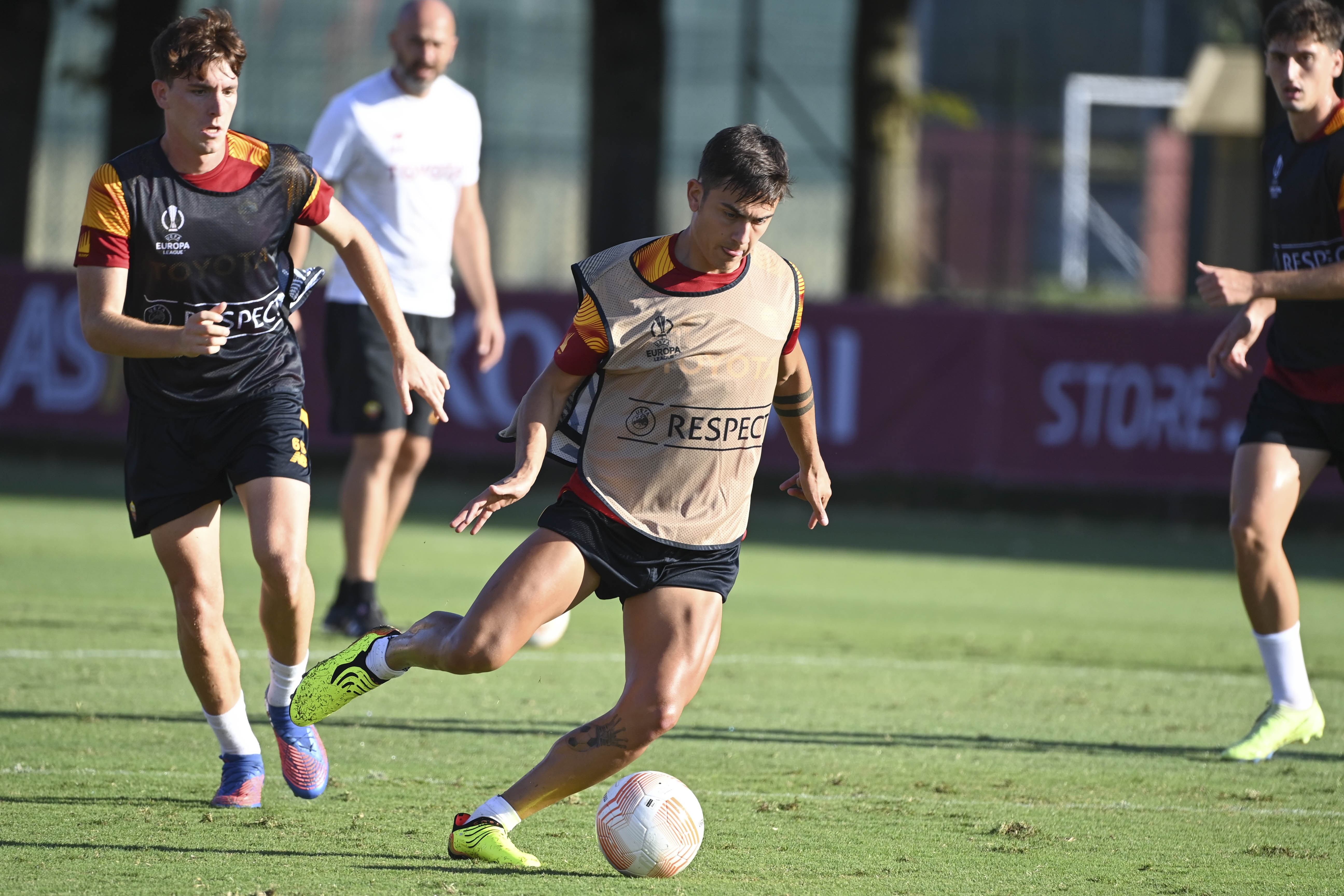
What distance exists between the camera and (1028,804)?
5.27 metres

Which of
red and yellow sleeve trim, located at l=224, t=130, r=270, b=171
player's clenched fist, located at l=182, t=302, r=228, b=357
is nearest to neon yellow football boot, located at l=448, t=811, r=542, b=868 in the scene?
player's clenched fist, located at l=182, t=302, r=228, b=357

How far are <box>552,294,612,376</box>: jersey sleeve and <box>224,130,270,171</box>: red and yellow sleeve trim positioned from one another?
116cm

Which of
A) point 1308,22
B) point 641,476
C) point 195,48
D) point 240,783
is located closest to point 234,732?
point 240,783

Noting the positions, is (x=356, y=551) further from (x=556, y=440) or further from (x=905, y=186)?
(x=905, y=186)

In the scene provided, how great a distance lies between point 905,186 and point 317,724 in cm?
1256

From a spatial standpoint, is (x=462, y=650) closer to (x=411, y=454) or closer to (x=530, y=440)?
(x=530, y=440)

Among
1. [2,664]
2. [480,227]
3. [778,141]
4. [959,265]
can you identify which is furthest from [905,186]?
[959,265]

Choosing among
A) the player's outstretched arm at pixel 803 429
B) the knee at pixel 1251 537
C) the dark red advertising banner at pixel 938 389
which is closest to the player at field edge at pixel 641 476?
the player's outstretched arm at pixel 803 429

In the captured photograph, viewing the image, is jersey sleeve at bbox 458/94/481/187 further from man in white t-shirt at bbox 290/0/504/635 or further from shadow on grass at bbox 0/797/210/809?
shadow on grass at bbox 0/797/210/809

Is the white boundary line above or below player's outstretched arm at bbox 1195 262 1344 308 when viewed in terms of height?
below

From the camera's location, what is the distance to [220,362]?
195 inches

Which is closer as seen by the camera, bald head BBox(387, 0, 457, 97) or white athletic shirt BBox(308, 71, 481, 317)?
bald head BBox(387, 0, 457, 97)

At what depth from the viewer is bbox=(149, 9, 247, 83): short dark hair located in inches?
181

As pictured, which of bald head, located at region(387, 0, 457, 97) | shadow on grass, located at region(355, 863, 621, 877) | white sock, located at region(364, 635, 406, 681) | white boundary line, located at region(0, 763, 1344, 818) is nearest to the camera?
shadow on grass, located at region(355, 863, 621, 877)
